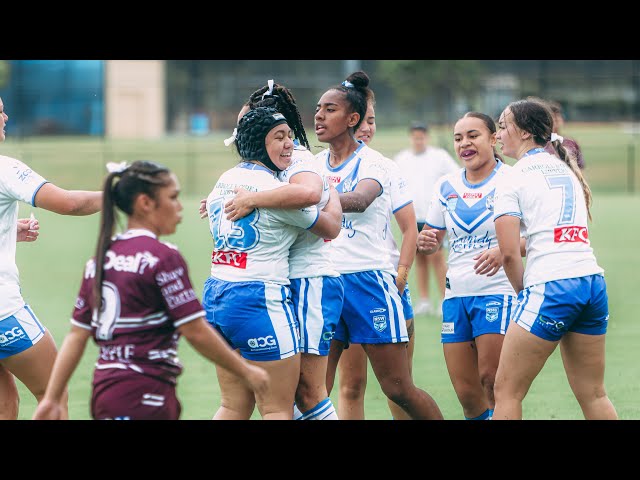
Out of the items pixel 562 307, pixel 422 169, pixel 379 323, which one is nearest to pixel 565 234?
pixel 562 307

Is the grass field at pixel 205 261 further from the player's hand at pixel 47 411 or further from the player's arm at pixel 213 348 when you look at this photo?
the player's arm at pixel 213 348

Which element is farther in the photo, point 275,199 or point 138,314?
point 275,199

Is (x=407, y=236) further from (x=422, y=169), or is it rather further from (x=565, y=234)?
(x=422, y=169)

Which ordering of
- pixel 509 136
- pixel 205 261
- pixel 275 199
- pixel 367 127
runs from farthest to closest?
pixel 205 261 → pixel 367 127 → pixel 509 136 → pixel 275 199

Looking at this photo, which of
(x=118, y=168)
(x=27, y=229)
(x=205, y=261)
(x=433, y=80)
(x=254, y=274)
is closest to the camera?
(x=118, y=168)

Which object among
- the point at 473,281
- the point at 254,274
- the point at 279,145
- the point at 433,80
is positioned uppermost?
the point at 433,80

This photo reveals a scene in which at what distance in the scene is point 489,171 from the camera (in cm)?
618

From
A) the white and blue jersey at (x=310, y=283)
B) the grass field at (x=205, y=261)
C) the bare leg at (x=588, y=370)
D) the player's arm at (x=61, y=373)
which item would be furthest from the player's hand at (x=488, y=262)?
the player's arm at (x=61, y=373)

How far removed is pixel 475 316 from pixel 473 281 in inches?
8.5

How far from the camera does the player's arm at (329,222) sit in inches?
198

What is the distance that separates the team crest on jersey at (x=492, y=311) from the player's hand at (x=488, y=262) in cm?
43

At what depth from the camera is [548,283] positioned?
5.14m

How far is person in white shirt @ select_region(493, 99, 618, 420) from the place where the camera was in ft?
16.8
